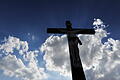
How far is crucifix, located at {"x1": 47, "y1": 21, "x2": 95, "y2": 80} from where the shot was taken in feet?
29.3

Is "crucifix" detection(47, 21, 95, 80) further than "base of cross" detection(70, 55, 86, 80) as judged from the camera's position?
Yes

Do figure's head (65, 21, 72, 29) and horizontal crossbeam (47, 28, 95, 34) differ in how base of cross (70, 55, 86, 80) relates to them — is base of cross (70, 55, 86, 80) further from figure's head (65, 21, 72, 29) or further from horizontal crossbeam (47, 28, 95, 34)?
figure's head (65, 21, 72, 29)

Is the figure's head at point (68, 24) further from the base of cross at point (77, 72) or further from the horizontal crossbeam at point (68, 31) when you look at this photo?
the base of cross at point (77, 72)

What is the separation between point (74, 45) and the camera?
10.1 meters

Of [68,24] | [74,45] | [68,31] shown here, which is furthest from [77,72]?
[68,24]

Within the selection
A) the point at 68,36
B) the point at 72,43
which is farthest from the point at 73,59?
the point at 68,36

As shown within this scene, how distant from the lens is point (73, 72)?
898 cm

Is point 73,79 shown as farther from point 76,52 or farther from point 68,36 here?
point 68,36

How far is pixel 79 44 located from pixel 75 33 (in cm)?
76

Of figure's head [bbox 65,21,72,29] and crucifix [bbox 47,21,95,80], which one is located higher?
figure's head [bbox 65,21,72,29]

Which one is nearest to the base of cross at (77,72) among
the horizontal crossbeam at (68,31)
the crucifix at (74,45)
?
the crucifix at (74,45)

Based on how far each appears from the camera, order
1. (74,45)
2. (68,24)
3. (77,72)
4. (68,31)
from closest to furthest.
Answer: (77,72)
(74,45)
(68,31)
(68,24)

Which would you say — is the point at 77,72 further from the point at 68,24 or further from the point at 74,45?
the point at 68,24

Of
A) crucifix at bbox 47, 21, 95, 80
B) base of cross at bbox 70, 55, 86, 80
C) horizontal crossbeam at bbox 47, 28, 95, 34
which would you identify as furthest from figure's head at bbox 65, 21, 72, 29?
base of cross at bbox 70, 55, 86, 80
